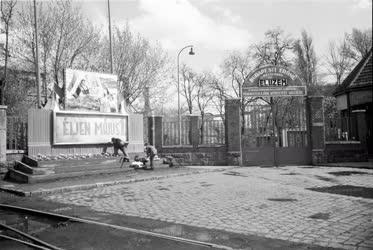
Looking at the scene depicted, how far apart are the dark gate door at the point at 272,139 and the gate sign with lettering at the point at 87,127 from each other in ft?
20.5

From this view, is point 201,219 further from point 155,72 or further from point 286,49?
point 286,49

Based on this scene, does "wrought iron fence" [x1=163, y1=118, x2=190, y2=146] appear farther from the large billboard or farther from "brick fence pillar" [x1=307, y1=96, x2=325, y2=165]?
"brick fence pillar" [x1=307, y1=96, x2=325, y2=165]

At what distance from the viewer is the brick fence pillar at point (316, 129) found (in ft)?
65.9

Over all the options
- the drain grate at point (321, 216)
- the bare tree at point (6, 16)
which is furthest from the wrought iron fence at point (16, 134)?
the bare tree at point (6, 16)

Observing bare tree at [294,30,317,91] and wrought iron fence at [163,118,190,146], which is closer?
wrought iron fence at [163,118,190,146]

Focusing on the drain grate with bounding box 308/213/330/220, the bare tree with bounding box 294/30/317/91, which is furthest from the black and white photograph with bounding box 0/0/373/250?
the bare tree with bounding box 294/30/317/91

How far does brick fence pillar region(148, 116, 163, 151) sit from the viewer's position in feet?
70.1

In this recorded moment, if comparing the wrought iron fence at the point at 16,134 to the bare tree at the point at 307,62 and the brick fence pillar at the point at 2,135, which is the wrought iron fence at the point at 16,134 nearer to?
the brick fence pillar at the point at 2,135

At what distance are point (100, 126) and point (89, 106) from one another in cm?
103

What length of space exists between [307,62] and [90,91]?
39.0m

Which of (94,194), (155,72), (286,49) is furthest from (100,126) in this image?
(286,49)

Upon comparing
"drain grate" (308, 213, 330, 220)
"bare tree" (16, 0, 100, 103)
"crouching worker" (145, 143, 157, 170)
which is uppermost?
"bare tree" (16, 0, 100, 103)

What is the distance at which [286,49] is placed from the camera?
39031mm

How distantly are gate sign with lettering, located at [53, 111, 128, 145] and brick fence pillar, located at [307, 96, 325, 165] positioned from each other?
917cm
